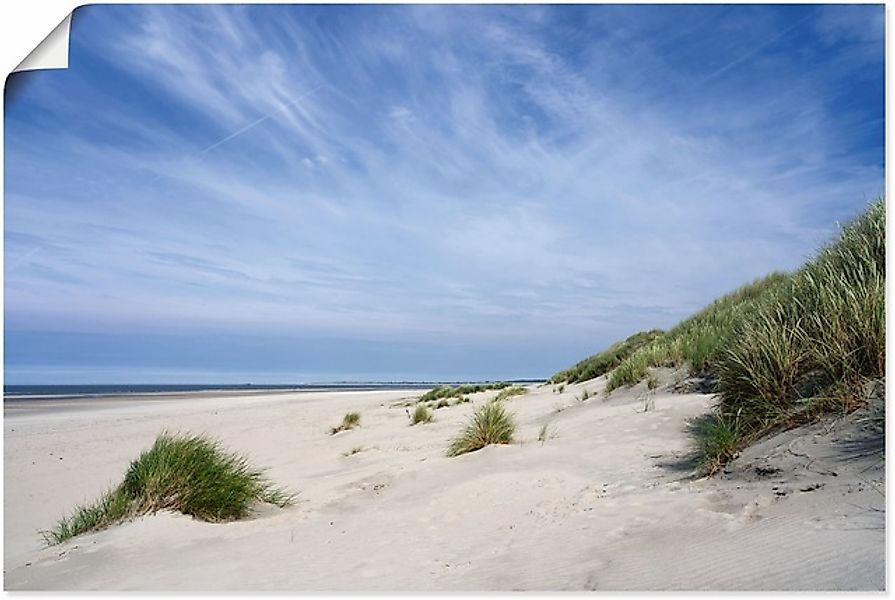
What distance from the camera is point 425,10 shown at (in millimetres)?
3582

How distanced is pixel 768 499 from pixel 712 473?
0.52 meters

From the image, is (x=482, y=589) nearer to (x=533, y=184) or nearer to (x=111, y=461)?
(x=533, y=184)

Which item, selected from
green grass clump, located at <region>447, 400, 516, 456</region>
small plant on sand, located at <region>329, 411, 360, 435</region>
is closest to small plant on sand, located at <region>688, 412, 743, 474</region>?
green grass clump, located at <region>447, 400, 516, 456</region>

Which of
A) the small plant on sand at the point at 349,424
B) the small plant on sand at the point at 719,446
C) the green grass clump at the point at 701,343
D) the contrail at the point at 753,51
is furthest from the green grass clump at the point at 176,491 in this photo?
the small plant on sand at the point at 349,424

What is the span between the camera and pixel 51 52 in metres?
3.04

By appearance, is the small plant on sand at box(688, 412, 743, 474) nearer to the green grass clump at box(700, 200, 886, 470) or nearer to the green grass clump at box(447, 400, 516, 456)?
the green grass clump at box(700, 200, 886, 470)

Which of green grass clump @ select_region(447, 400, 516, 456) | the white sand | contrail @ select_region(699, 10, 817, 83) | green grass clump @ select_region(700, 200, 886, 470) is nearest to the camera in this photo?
the white sand

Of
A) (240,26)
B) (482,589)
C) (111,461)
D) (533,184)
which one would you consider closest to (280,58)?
(240,26)

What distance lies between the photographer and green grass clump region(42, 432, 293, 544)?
11.7 ft

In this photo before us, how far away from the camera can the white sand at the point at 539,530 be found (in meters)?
2.17

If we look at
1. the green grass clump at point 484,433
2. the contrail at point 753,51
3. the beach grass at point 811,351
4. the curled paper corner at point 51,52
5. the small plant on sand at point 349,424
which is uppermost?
the contrail at point 753,51

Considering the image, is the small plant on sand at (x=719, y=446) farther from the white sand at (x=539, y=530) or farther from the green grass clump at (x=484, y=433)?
the green grass clump at (x=484, y=433)

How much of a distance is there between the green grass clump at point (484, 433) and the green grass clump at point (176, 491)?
5.32ft

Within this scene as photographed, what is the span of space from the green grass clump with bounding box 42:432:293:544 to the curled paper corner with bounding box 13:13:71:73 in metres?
2.26
